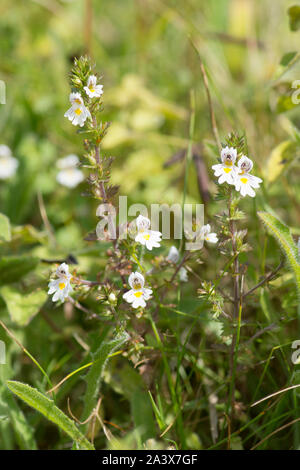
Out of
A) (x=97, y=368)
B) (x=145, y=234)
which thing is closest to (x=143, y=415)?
(x=97, y=368)

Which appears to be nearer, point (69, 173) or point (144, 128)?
point (69, 173)

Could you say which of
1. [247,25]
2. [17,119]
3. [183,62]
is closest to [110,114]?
[17,119]

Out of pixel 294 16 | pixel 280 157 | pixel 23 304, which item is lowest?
pixel 23 304

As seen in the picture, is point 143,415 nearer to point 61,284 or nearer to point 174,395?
point 174,395

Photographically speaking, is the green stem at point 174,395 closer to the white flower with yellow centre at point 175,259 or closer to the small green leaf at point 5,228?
the white flower with yellow centre at point 175,259

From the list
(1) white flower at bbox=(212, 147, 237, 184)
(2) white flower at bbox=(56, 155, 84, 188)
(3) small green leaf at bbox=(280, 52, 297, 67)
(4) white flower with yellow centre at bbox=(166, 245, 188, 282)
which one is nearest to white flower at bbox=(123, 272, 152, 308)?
(4) white flower with yellow centre at bbox=(166, 245, 188, 282)
